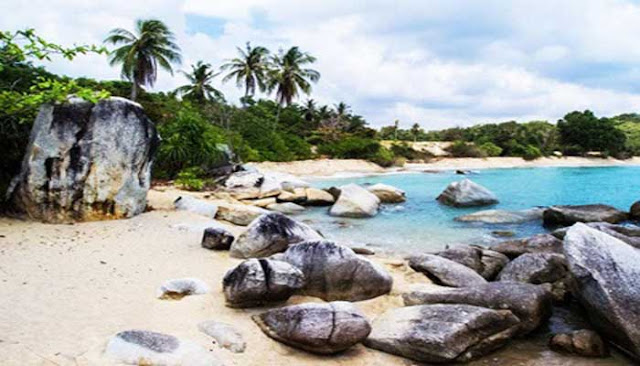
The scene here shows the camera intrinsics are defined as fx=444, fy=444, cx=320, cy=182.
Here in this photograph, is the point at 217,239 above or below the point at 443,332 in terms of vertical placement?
above

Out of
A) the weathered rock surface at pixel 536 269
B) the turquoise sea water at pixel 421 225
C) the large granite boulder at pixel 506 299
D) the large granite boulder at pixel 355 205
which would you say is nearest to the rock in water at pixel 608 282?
the large granite boulder at pixel 506 299

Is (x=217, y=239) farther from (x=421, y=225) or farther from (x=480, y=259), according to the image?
(x=421, y=225)

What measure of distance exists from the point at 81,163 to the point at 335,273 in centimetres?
633

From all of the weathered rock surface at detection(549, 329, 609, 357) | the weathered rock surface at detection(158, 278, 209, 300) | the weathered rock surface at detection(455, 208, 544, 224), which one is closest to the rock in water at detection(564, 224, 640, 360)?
the weathered rock surface at detection(549, 329, 609, 357)

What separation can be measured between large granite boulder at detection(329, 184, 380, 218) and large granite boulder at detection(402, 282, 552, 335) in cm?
930

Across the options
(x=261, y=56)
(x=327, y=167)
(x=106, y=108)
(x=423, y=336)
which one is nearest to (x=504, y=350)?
(x=423, y=336)

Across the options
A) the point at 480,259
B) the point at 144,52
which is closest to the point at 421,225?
the point at 480,259

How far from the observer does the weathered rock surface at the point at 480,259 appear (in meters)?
8.23

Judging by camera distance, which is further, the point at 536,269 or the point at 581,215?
the point at 581,215

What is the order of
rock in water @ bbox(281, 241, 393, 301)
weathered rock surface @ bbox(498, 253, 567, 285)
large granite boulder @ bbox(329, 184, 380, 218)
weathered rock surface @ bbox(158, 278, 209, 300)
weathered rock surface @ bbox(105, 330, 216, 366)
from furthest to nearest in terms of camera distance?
large granite boulder @ bbox(329, 184, 380, 218) < weathered rock surface @ bbox(498, 253, 567, 285) < rock in water @ bbox(281, 241, 393, 301) < weathered rock surface @ bbox(158, 278, 209, 300) < weathered rock surface @ bbox(105, 330, 216, 366)

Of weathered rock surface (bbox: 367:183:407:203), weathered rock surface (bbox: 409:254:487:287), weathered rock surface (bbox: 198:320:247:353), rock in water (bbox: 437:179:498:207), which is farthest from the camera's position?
weathered rock surface (bbox: 367:183:407:203)

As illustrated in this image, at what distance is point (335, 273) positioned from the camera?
630 cm

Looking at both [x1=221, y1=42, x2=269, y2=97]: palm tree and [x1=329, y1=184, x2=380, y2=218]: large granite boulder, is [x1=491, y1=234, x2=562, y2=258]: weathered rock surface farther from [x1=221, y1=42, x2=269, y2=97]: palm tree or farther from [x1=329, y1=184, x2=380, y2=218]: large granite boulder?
[x1=221, y1=42, x2=269, y2=97]: palm tree

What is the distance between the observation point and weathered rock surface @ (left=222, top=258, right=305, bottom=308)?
18.3ft
